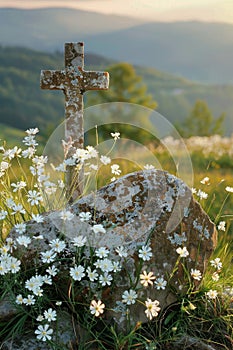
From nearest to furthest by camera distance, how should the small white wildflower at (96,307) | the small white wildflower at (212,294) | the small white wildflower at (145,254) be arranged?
1. the small white wildflower at (96,307)
2. the small white wildflower at (145,254)
3. the small white wildflower at (212,294)

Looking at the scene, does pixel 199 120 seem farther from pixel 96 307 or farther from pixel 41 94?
pixel 96 307

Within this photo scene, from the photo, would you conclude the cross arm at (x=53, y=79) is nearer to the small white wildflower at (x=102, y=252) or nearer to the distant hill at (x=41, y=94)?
the small white wildflower at (x=102, y=252)

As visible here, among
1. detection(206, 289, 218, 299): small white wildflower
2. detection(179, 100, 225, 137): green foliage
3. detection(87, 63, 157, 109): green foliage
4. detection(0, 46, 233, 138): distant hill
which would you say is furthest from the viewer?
detection(0, 46, 233, 138): distant hill

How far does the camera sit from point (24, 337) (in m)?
4.13

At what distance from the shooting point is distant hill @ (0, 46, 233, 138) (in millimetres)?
61219

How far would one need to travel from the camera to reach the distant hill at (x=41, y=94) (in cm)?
6122

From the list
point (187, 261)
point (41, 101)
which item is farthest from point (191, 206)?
point (41, 101)

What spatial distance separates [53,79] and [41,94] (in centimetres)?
6589

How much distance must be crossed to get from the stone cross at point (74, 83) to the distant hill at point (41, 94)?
149 ft

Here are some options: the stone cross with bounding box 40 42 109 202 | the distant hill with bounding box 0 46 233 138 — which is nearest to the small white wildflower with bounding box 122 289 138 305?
the stone cross with bounding box 40 42 109 202

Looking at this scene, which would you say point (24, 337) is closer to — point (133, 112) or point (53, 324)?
point (53, 324)

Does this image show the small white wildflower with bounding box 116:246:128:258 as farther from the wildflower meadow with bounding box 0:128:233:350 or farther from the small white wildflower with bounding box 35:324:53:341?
the small white wildflower with bounding box 35:324:53:341

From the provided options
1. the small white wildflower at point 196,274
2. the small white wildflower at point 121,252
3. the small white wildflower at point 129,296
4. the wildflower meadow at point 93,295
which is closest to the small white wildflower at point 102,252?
the wildflower meadow at point 93,295

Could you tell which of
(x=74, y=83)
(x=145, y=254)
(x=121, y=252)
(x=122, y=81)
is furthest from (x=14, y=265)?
(x=122, y=81)
